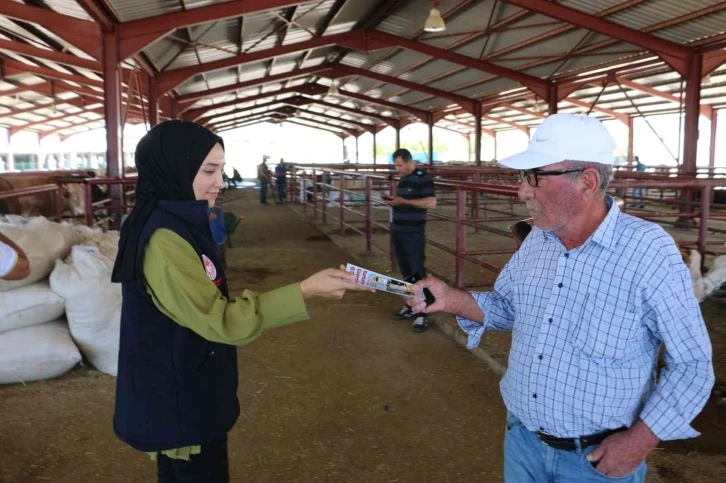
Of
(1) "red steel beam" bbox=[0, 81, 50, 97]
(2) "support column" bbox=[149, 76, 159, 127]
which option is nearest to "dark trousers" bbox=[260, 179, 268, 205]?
(2) "support column" bbox=[149, 76, 159, 127]

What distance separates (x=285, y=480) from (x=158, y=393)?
1.35 metres

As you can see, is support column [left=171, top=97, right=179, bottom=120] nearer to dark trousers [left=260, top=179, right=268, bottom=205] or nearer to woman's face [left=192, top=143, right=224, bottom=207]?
dark trousers [left=260, top=179, right=268, bottom=205]

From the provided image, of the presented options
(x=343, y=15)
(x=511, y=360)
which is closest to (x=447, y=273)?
(x=511, y=360)

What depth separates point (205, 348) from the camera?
1.58m

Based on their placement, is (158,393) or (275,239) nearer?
(158,393)

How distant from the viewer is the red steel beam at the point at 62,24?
784 centimetres

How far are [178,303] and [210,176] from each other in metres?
0.35

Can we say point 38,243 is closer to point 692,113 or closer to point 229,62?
point 229,62

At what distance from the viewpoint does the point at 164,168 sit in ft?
4.97

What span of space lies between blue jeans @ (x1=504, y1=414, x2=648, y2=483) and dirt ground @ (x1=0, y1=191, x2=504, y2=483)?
1.16 m

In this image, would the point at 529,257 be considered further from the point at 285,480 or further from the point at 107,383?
the point at 107,383

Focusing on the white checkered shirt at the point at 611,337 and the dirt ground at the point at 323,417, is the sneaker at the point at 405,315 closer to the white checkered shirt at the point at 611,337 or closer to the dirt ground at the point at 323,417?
the dirt ground at the point at 323,417

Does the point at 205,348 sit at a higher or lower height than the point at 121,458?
higher

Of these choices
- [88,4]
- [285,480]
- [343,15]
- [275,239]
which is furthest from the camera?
[343,15]
